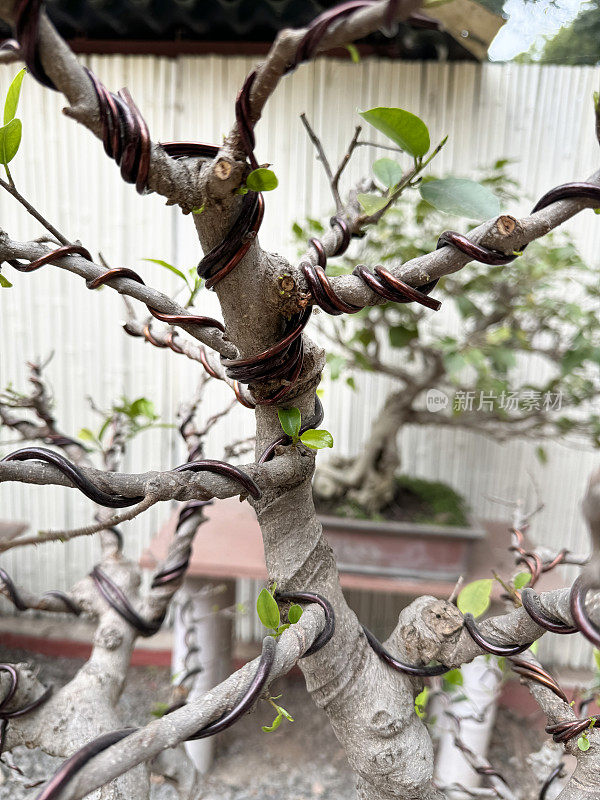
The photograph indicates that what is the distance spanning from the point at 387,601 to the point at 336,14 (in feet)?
3.09

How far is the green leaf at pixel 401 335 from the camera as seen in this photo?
90cm

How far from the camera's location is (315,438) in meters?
0.30

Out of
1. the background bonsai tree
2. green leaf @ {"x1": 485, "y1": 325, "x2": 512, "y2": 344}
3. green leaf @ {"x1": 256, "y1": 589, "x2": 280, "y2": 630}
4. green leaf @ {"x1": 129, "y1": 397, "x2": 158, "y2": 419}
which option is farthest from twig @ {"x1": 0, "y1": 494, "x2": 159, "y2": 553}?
green leaf @ {"x1": 485, "y1": 325, "x2": 512, "y2": 344}

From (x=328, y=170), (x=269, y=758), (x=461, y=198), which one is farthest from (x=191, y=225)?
(x=269, y=758)

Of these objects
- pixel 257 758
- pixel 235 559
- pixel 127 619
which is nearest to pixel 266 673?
pixel 127 619

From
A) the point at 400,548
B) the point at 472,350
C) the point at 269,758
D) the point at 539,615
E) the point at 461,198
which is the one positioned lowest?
the point at 269,758

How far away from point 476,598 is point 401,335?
1.85ft

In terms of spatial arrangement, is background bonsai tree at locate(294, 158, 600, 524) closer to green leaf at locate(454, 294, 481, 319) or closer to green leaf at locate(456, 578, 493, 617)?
green leaf at locate(454, 294, 481, 319)

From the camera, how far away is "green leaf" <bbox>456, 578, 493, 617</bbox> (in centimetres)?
39

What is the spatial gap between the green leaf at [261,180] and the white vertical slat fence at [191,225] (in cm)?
70

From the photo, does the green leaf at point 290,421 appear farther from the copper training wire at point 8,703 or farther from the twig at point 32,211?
the copper training wire at point 8,703

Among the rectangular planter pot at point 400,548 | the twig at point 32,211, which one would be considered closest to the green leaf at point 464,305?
the rectangular planter pot at point 400,548

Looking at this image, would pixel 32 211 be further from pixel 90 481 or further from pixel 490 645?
pixel 490 645

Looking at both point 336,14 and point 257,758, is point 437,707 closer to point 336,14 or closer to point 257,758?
point 257,758
